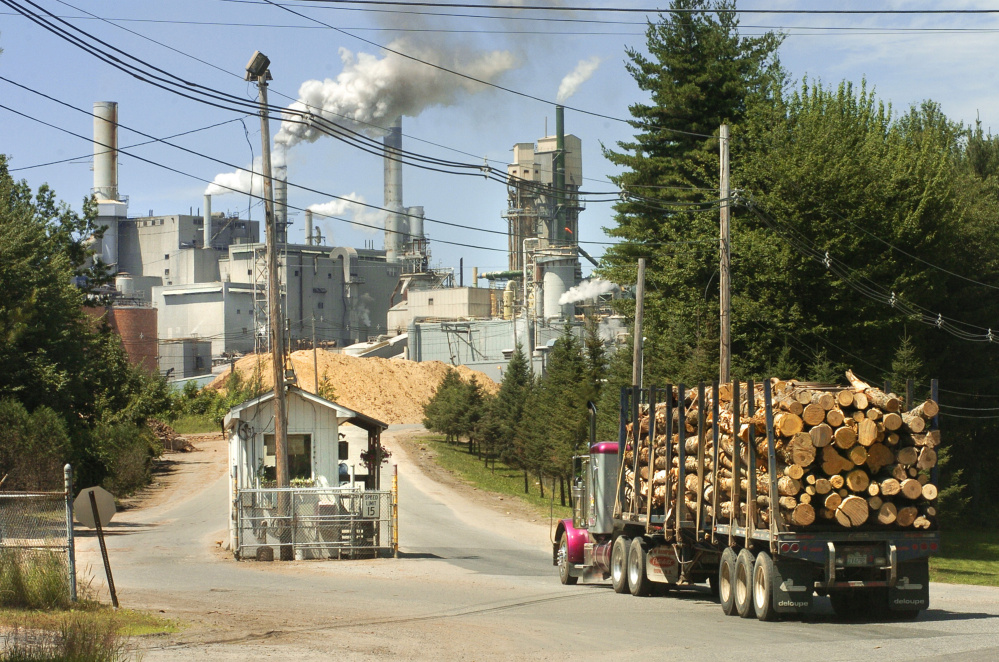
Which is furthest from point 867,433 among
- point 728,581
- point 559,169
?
point 559,169

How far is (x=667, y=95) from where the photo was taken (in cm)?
4278

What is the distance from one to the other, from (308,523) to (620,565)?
8.90 meters

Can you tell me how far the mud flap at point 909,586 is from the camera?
1345cm

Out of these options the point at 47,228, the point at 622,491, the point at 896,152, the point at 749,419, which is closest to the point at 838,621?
the point at 749,419

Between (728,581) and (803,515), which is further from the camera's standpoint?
(728,581)

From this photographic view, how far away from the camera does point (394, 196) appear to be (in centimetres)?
12850

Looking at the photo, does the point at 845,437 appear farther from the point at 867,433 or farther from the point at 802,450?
the point at 802,450

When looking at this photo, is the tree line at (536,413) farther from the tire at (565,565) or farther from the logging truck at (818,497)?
the logging truck at (818,497)

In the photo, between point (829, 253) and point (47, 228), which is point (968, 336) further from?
point (47, 228)

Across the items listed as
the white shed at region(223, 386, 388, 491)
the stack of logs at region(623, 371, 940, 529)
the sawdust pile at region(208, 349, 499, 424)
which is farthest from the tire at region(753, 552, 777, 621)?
the sawdust pile at region(208, 349, 499, 424)

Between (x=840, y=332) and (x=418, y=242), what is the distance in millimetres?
101257

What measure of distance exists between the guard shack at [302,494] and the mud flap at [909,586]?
13127mm

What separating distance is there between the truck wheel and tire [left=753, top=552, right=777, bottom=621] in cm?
428

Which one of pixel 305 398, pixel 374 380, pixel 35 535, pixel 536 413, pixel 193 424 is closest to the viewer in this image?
pixel 35 535
